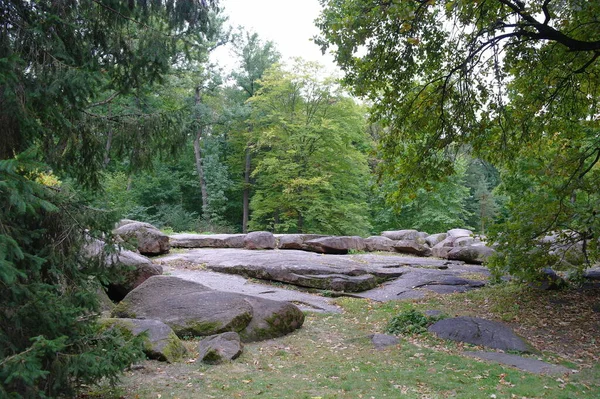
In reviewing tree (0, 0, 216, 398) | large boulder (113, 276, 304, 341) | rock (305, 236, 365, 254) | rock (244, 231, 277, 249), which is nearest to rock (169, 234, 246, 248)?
rock (244, 231, 277, 249)

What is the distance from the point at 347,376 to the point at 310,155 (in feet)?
77.4

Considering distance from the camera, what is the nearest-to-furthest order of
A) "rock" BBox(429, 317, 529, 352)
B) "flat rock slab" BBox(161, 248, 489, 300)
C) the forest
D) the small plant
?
the forest
"rock" BBox(429, 317, 529, 352)
the small plant
"flat rock slab" BBox(161, 248, 489, 300)

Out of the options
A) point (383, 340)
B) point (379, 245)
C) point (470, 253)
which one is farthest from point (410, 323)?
point (379, 245)

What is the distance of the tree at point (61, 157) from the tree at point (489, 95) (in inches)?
173

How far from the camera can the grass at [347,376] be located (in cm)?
580

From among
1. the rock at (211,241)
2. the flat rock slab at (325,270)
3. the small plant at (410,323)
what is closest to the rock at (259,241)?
the rock at (211,241)

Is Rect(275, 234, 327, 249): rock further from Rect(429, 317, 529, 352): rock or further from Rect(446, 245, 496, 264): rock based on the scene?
Rect(429, 317, 529, 352): rock

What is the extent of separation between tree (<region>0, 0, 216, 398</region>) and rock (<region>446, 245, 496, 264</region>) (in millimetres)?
16262

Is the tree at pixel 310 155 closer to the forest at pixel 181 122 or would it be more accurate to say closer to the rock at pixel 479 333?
the forest at pixel 181 122

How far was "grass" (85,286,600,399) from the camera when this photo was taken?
5805 millimetres

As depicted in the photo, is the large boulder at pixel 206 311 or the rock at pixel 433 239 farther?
the rock at pixel 433 239

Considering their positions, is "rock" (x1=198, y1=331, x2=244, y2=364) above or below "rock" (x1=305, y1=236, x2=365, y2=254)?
below

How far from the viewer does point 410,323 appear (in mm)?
9273

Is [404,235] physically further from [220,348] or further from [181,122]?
[181,122]
